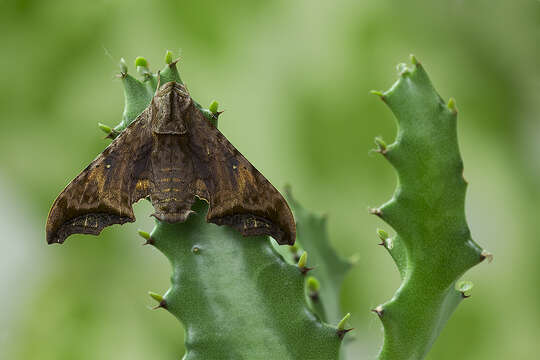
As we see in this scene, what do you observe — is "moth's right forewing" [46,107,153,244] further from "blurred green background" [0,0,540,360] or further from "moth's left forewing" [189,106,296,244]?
"blurred green background" [0,0,540,360]

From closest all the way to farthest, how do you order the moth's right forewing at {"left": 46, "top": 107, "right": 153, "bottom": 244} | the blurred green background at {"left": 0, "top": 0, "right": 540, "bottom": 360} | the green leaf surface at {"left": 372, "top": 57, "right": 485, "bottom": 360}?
the green leaf surface at {"left": 372, "top": 57, "right": 485, "bottom": 360}
the moth's right forewing at {"left": 46, "top": 107, "right": 153, "bottom": 244}
the blurred green background at {"left": 0, "top": 0, "right": 540, "bottom": 360}

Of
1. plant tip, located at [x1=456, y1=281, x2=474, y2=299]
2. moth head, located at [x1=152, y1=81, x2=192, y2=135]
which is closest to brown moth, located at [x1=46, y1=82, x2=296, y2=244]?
moth head, located at [x1=152, y1=81, x2=192, y2=135]

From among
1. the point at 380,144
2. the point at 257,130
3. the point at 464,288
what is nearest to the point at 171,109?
the point at 380,144

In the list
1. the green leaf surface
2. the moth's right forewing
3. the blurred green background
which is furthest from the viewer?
the blurred green background

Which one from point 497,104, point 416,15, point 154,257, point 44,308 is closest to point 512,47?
point 497,104

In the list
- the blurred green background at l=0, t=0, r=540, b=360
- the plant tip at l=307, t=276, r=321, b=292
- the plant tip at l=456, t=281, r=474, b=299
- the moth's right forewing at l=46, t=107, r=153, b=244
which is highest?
the blurred green background at l=0, t=0, r=540, b=360

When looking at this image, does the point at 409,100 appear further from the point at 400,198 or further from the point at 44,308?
the point at 44,308
